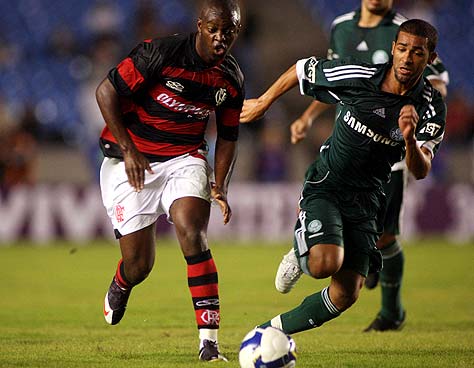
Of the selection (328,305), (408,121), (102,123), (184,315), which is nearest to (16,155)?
(102,123)

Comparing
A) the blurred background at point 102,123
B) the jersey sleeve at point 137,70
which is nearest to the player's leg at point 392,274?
the jersey sleeve at point 137,70

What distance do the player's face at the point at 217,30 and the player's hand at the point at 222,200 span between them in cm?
94

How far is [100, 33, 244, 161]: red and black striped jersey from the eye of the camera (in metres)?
6.24

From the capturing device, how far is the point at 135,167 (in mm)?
6293

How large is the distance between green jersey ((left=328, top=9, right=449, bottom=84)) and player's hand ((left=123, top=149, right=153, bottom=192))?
7.38ft

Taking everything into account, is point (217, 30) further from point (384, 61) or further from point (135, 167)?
point (384, 61)

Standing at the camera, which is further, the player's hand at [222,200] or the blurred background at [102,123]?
the blurred background at [102,123]

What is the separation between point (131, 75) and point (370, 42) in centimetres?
238

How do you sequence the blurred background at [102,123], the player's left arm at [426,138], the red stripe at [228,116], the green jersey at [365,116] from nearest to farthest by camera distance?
1. the player's left arm at [426,138]
2. the green jersey at [365,116]
3. the red stripe at [228,116]
4. the blurred background at [102,123]

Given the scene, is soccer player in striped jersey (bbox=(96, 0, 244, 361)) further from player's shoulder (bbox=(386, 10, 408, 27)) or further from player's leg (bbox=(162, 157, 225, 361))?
player's shoulder (bbox=(386, 10, 408, 27))

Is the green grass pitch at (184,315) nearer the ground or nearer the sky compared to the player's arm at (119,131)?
nearer the ground

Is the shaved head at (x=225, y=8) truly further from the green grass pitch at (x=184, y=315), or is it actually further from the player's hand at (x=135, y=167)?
the green grass pitch at (x=184, y=315)

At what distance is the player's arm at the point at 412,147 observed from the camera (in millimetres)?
5301

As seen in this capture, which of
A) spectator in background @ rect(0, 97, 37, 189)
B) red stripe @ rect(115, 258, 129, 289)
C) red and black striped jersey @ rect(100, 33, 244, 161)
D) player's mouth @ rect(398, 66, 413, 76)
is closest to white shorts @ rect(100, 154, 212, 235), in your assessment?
red and black striped jersey @ rect(100, 33, 244, 161)
